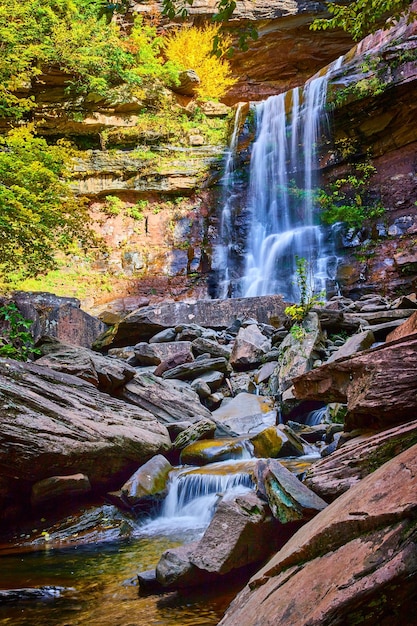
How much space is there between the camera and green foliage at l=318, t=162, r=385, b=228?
16.8m

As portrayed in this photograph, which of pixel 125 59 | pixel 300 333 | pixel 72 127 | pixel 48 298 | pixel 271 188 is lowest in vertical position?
pixel 300 333

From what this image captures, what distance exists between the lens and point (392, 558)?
1569mm

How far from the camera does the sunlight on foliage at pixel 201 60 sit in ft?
74.3

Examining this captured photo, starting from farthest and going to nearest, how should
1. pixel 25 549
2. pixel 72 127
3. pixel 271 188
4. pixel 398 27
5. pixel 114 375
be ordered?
pixel 72 127, pixel 271 188, pixel 398 27, pixel 114 375, pixel 25 549

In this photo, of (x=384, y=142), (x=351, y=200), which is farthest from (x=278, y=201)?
(x=384, y=142)

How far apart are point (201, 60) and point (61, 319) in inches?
698

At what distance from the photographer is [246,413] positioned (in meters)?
7.00

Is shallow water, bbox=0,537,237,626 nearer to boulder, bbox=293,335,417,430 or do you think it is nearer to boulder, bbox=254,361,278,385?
boulder, bbox=293,335,417,430

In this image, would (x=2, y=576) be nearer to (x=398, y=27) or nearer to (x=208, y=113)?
(x=398, y=27)

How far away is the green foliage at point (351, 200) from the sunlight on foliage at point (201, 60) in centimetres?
866

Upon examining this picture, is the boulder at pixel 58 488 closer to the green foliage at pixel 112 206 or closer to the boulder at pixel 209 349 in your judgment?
the boulder at pixel 209 349

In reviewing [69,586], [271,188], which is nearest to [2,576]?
[69,586]

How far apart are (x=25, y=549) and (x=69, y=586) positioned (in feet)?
3.81

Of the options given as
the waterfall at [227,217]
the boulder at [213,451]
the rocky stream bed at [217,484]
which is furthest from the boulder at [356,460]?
the waterfall at [227,217]
